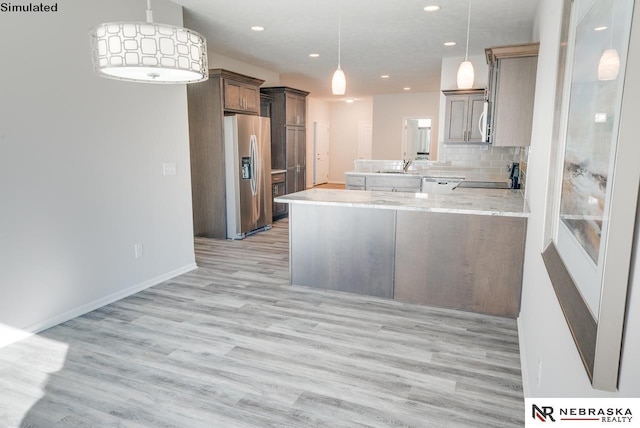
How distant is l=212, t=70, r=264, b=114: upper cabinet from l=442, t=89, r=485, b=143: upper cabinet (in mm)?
2877

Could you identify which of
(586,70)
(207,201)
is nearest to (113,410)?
(586,70)

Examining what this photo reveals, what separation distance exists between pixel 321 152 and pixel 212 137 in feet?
25.5

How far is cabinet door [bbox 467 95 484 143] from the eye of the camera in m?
6.00

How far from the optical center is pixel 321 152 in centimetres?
1341

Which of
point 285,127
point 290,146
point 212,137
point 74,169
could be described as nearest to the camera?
point 74,169

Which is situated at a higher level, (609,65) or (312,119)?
(312,119)

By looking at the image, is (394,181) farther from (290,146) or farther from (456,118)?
(290,146)

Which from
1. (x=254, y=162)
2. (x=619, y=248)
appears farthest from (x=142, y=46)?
(x=254, y=162)

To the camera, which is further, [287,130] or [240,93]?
[287,130]

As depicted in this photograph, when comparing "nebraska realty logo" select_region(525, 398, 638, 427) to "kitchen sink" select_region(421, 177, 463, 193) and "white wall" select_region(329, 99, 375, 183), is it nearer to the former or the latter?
"kitchen sink" select_region(421, 177, 463, 193)

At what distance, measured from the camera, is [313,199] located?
3809 mm

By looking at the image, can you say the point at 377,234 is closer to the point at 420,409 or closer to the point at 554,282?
the point at 420,409

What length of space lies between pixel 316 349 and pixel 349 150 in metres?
11.4

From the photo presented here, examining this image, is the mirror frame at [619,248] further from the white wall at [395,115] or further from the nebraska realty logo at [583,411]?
the white wall at [395,115]
